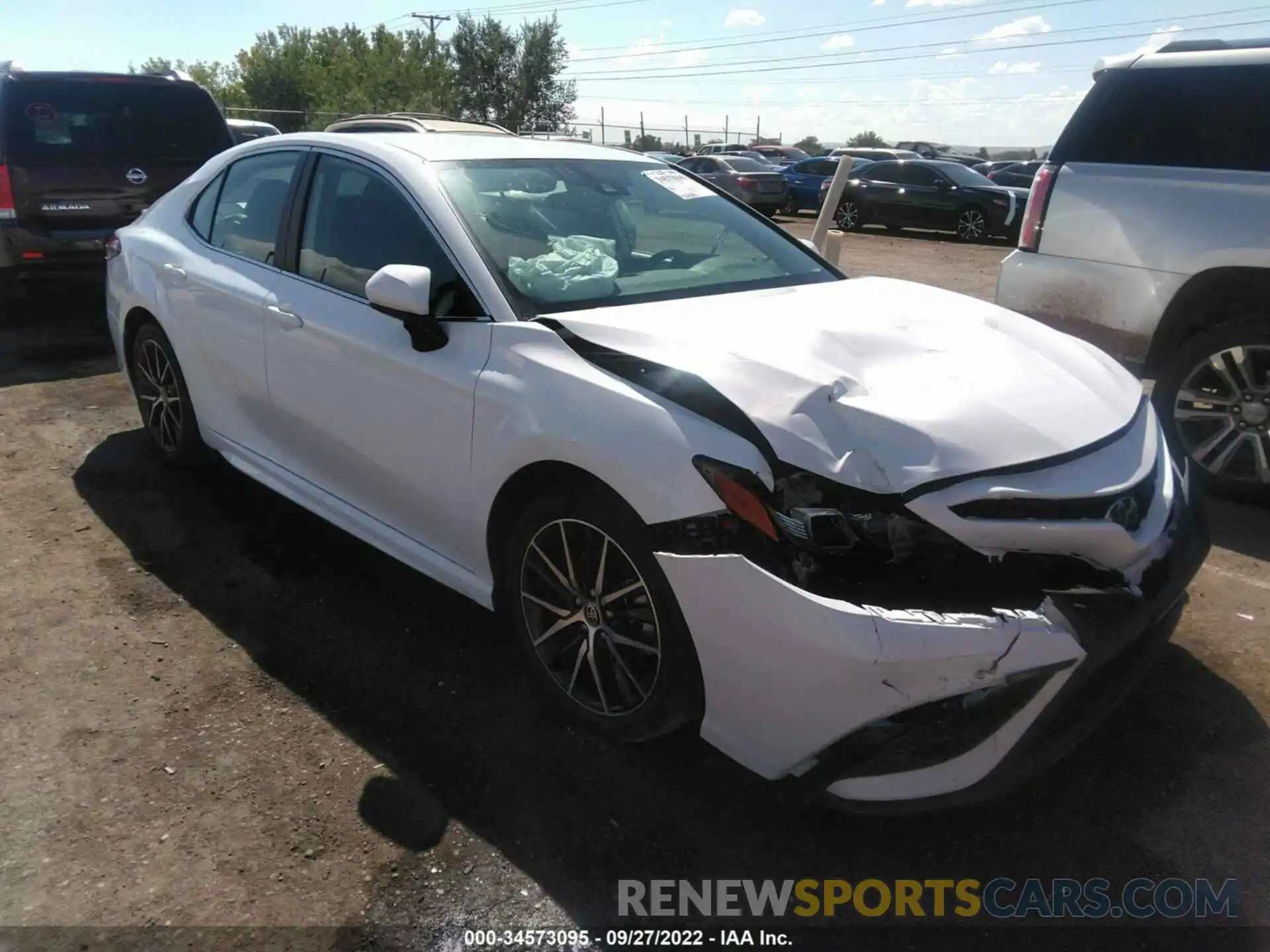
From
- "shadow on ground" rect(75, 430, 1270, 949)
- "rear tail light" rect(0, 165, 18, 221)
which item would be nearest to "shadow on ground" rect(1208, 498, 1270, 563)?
"shadow on ground" rect(75, 430, 1270, 949)

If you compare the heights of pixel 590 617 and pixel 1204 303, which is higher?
pixel 1204 303

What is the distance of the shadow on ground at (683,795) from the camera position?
2.50 metres

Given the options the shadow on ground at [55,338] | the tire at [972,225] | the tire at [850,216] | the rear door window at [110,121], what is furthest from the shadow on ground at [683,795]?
the tire at [850,216]

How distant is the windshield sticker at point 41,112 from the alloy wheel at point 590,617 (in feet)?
23.2

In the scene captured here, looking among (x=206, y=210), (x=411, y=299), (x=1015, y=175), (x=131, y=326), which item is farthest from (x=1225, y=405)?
(x=1015, y=175)

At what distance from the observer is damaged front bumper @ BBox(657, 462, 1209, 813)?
2.21 m

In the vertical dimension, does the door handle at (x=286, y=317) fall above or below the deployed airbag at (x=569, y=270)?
below

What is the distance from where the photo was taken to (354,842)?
2576mm

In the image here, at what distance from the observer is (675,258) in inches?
145

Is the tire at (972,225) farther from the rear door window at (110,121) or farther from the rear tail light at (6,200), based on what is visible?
the rear tail light at (6,200)

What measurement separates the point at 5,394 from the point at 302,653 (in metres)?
4.42

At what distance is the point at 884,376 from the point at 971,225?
719 inches

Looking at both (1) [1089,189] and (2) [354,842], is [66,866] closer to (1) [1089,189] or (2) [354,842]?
(2) [354,842]

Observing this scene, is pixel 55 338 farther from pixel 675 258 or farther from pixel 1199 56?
→ pixel 1199 56
